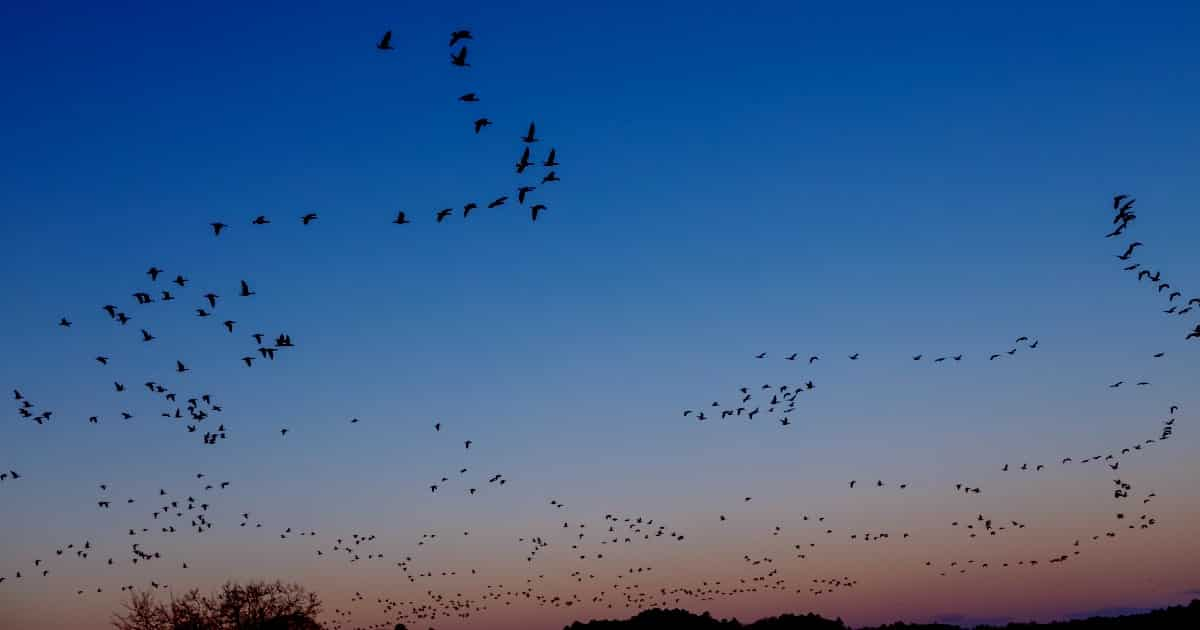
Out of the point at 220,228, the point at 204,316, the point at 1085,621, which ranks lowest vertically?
the point at 1085,621

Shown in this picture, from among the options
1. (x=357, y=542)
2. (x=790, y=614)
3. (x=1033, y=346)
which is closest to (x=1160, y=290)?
(x=1033, y=346)

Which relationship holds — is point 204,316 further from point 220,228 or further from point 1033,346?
point 1033,346

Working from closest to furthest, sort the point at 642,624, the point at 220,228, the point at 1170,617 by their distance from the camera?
the point at 220,228
the point at 1170,617
the point at 642,624

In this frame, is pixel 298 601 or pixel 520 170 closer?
pixel 520 170

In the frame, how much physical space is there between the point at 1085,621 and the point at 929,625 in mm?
7496

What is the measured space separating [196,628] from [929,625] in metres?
51.2

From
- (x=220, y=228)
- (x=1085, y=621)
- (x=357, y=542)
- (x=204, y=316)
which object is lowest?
(x=1085, y=621)

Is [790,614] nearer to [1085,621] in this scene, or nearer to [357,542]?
[1085,621]

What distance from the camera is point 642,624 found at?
1714 inches

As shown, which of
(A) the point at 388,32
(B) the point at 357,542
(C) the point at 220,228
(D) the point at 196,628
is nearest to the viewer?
(A) the point at 388,32

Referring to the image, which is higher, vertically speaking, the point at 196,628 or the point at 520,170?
the point at 520,170

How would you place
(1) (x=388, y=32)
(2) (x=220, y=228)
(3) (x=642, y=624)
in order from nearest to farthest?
(1) (x=388, y=32)
(2) (x=220, y=228)
(3) (x=642, y=624)

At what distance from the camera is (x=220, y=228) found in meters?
33.8

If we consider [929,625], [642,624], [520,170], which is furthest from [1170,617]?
[520,170]
